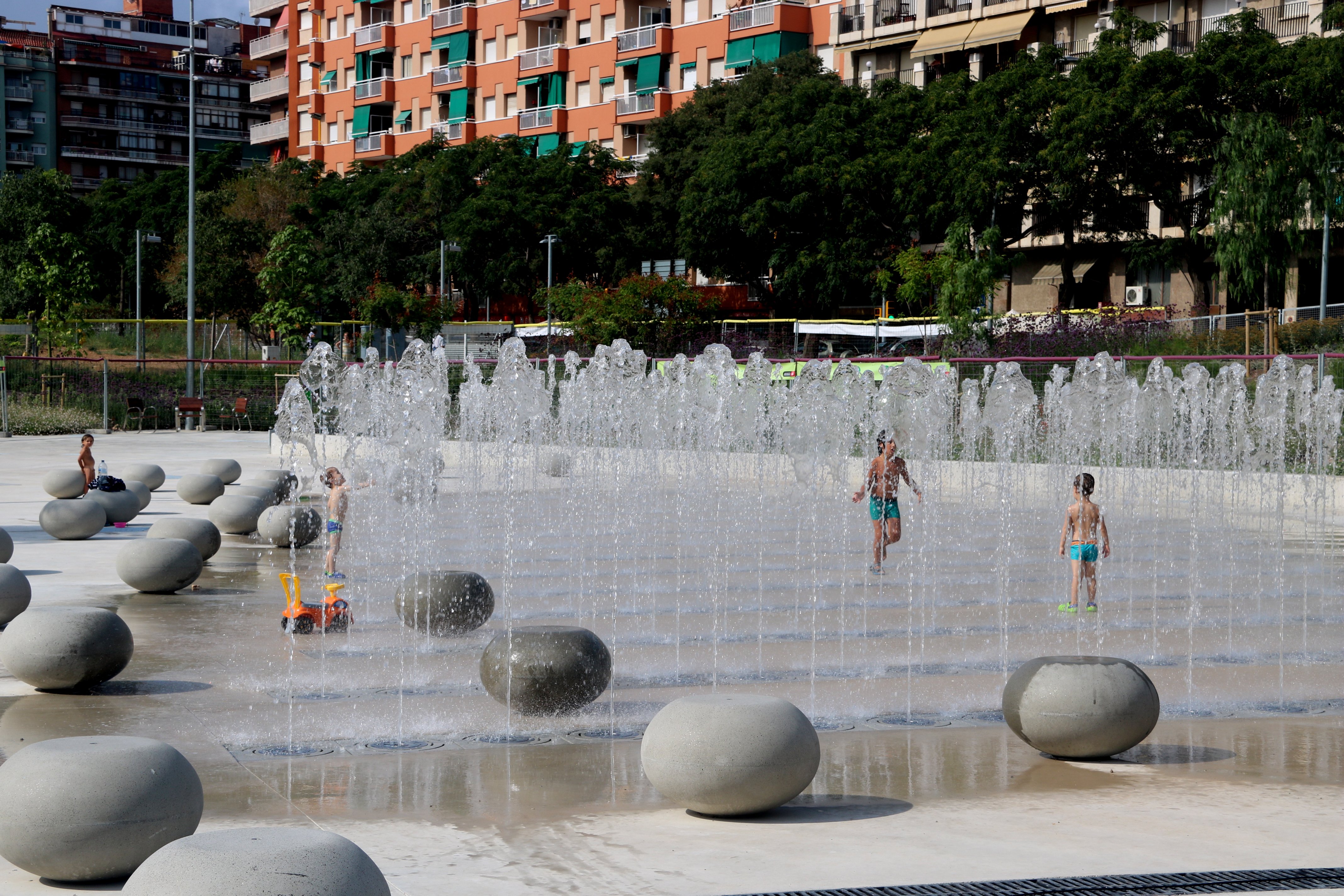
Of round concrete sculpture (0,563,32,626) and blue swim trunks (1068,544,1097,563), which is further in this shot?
blue swim trunks (1068,544,1097,563)

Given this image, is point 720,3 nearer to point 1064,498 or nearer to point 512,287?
point 512,287

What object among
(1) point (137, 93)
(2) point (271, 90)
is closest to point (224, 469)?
(2) point (271, 90)

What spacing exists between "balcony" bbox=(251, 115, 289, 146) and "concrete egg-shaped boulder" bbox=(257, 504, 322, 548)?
7871cm

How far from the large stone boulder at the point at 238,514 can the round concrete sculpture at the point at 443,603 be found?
7342 mm

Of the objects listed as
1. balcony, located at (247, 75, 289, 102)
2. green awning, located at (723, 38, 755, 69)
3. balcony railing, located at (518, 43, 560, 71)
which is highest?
balcony, located at (247, 75, 289, 102)

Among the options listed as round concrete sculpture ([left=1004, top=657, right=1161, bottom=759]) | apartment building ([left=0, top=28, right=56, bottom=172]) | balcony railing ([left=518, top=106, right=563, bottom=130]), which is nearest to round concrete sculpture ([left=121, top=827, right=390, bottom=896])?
round concrete sculpture ([left=1004, top=657, right=1161, bottom=759])

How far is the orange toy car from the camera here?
11.5 meters

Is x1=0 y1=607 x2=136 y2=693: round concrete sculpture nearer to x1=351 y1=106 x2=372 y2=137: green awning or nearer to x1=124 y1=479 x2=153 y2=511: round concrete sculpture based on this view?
x1=124 y1=479 x2=153 y2=511: round concrete sculpture

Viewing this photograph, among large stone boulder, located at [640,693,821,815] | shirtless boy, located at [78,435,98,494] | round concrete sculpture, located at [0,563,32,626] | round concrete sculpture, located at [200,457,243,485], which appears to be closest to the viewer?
large stone boulder, located at [640,693,821,815]

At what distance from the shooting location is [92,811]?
17.9ft

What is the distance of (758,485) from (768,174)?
77.8ft

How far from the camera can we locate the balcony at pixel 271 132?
92.2 meters

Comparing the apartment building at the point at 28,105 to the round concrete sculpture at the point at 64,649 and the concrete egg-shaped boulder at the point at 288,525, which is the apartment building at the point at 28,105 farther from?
the round concrete sculpture at the point at 64,649

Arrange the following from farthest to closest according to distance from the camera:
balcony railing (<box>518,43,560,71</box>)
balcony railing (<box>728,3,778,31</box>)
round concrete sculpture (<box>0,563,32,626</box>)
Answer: balcony railing (<box>518,43,560,71</box>)
balcony railing (<box>728,3,778,31</box>)
round concrete sculpture (<box>0,563,32,626</box>)
